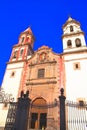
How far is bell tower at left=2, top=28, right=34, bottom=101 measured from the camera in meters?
20.5

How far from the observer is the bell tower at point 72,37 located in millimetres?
22005

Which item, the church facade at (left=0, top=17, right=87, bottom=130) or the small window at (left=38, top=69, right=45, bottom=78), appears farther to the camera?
the small window at (left=38, top=69, right=45, bottom=78)

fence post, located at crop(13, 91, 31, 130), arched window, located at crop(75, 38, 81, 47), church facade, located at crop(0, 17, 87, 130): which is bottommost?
fence post, located at crop(13, 91, 31, 130)

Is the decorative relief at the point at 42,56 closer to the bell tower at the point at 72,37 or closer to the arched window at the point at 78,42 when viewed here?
the bell tower at the point at 72,37

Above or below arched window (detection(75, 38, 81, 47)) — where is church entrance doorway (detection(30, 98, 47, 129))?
below

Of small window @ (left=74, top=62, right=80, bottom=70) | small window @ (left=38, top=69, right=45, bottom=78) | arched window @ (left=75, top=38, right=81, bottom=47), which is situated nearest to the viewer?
small window @ (left=74, top=62, right=80, bottom=70)

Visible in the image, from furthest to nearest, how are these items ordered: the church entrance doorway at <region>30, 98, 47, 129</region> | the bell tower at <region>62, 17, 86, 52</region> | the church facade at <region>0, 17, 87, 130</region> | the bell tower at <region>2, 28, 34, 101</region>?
the bell tower at <region>62, 17, 86, 52</region>
the bell tower at <region>2, 28, 34, 101</region>
the church facade at <region>0, 17, 87, 130</region>
the church entrance doorway at <region>30, 98, 47, 129</region>

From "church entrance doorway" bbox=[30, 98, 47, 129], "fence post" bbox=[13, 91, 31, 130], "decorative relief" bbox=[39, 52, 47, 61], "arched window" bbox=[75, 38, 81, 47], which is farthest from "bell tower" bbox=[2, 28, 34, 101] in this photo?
"fence post" bbox=[13, 91, 31, 130]

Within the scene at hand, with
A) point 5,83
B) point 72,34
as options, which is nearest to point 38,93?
point 5,83

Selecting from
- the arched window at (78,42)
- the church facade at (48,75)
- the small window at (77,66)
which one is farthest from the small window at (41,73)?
the arched window at (78,42)

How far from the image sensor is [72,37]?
23594 millimetres

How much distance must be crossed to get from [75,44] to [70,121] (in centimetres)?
1202

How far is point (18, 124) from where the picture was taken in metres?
10.2

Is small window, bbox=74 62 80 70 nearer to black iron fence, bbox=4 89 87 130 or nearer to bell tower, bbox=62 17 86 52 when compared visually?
bell tower, bbox=62 17 86 52
